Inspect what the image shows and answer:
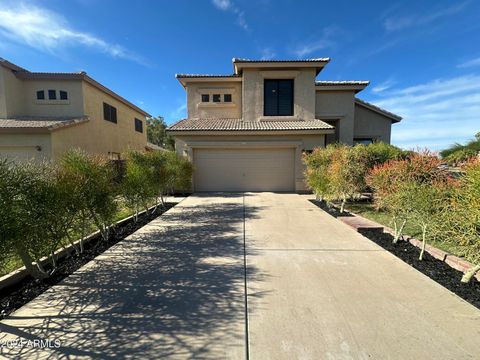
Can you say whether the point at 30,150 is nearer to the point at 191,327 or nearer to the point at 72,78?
the point at 72,78

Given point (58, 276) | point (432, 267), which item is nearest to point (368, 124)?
point (432, 267)

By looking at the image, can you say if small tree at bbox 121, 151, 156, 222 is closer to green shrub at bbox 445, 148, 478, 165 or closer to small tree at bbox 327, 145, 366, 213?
small tree at bbox 327, 145, 366, 213

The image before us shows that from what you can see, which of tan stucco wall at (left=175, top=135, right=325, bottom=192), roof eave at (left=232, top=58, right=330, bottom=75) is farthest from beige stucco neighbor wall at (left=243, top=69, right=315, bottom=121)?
tan stucco wall at (left=175, top=135, right=325, bottom=192)

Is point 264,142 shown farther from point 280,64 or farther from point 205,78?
point 205,78

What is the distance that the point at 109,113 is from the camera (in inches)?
739

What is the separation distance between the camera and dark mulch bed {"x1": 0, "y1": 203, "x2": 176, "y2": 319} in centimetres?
316

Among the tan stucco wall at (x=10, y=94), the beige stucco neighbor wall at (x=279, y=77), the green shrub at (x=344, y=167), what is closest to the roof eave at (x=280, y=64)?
the beige stucco neighbor wall at (x=279, y=77)

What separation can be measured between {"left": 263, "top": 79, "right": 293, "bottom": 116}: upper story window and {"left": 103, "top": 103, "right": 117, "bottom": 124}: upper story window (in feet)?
40.8

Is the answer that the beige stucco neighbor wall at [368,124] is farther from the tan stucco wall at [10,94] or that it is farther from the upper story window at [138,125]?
the tan stucco wall at [10,94]

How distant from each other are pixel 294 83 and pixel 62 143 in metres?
13.8

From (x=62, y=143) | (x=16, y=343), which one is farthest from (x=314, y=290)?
(x=62, y=143)

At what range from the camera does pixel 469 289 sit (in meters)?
3.38

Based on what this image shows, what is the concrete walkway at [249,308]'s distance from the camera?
2.37m

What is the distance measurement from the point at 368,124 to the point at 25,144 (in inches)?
790
